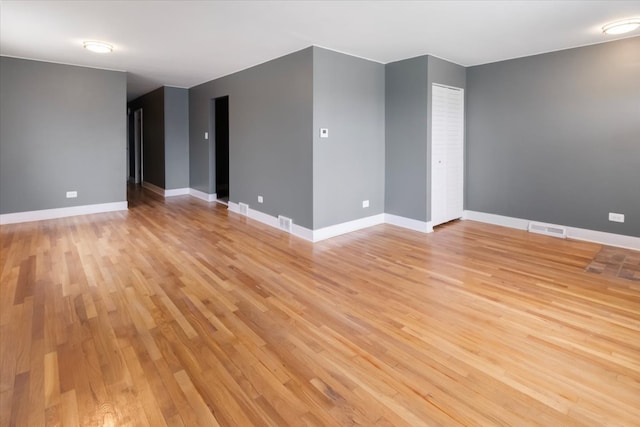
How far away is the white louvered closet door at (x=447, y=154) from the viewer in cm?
502

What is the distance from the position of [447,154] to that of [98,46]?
494cm

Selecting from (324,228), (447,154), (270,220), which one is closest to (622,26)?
(447,154)

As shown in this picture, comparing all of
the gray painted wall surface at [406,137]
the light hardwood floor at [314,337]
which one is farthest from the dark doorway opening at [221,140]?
the light hardwood floor at [314,337]

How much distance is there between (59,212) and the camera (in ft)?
18.9

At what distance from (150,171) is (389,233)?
654 centimetres

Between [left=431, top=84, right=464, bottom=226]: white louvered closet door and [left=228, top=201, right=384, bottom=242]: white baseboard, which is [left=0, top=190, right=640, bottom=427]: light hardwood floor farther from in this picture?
[left=431, top=84, right=464, bottom=226]: white louvered closet door

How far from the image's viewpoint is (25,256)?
3855mm

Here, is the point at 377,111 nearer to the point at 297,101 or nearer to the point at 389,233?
the point at 297,101

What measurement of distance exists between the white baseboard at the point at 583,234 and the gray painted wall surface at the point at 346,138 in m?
1.71

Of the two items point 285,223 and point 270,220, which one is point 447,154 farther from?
point 270,220

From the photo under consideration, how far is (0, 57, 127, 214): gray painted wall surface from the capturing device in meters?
5.24

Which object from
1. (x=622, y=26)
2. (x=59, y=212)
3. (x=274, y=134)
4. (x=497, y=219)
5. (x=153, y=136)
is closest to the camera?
(x=622, y=26)

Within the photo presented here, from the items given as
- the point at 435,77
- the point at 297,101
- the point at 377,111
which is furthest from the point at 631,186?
the point at 297,101

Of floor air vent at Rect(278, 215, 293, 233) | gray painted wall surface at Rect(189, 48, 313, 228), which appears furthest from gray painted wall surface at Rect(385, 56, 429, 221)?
floor air vent at Rect(278, 215, 293, 233)
